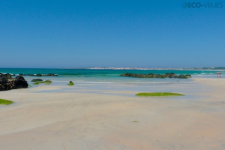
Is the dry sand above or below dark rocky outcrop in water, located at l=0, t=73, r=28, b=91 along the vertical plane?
below

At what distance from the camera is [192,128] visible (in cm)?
777

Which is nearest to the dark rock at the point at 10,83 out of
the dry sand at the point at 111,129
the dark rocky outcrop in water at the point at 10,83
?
the dark rocky outcrop in water at the point at 10,83

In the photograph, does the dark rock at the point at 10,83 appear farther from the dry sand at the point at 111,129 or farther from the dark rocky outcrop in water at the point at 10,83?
the dry sand at the point at 111,129

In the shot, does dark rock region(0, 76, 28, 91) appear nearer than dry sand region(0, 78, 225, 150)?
No

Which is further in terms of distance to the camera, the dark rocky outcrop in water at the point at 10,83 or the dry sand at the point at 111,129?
the dark rocky outcrop in water at the point at 10,83

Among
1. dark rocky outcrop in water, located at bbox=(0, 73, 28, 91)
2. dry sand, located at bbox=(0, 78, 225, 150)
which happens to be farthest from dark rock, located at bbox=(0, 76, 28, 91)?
dry sand, located at bbox=(0, 78, 225, 150)

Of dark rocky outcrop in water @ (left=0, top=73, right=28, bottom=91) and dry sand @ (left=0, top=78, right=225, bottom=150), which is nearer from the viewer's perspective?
dry sand @ (left=0, top=78, right=225, bottom=150)

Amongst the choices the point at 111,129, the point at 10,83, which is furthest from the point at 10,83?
the point at 111,129

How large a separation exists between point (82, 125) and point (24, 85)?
19264 mm

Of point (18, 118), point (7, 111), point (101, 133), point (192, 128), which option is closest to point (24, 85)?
point (7, 111)

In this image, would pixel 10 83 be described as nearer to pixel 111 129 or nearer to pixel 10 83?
pixel 10 83

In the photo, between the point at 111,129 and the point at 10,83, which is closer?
the point at 111,129

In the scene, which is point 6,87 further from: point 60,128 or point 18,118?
point 60,128

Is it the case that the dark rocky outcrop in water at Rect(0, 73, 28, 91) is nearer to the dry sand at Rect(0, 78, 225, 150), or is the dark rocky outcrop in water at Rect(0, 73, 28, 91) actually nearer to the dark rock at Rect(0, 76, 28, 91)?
the dark rock at Rect(0, 76, 28, 91)
